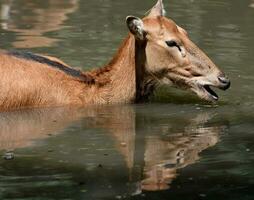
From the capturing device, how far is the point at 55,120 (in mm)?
Answer: 10539

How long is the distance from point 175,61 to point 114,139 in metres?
2.10

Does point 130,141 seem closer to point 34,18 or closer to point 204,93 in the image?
point 204,93

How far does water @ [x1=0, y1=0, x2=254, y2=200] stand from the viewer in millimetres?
7887

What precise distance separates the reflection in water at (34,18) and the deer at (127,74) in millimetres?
3498

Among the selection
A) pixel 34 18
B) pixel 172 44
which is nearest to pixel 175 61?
pixel 172 44

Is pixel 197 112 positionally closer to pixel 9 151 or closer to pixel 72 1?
pixel 9 151

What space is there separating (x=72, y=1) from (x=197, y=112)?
33.1 ft

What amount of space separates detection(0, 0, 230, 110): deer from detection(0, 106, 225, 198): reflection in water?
186 millimetres

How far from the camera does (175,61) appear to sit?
11.4 metres

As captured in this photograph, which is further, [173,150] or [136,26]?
[136,26]

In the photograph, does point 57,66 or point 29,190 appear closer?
point 29,190

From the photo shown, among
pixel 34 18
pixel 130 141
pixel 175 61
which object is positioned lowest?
pixel 130 141

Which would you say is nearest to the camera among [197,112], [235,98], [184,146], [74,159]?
[74,159]

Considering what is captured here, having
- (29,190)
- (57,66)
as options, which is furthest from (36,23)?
(29,190)
